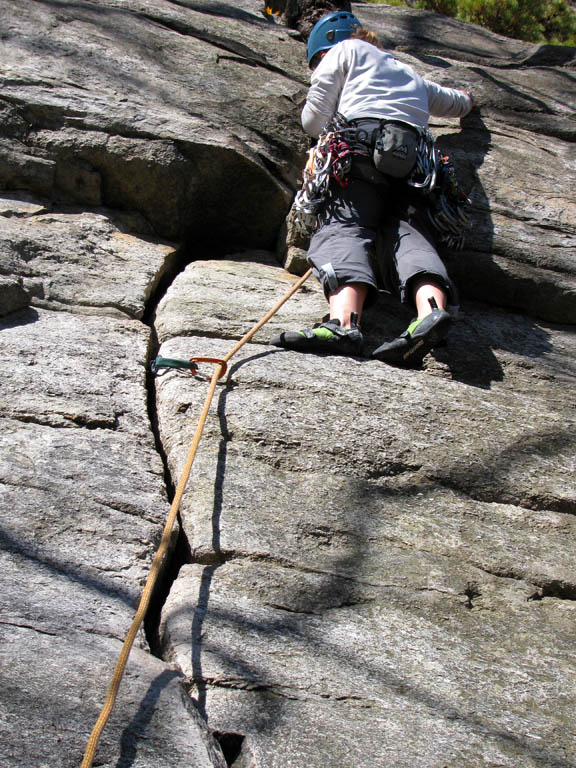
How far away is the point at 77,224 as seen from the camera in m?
3.86

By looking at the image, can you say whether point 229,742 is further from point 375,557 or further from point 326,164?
point 326,164

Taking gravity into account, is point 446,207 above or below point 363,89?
below

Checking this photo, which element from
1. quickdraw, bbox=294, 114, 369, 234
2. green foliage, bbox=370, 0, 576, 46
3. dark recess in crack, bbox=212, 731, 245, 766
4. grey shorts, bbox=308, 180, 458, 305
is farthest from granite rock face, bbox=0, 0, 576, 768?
green foliage, bbox=370, 0, 576, 46

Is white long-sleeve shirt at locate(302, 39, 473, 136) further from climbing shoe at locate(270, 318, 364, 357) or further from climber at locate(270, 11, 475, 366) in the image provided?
climbing shoe at locate(270, 318, 364, 357)

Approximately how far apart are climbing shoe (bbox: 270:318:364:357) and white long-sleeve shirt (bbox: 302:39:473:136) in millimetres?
1254

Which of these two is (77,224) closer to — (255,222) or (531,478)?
(255,222)

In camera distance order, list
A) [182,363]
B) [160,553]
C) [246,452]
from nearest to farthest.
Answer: [160,553] < [246,452] < [182,363]

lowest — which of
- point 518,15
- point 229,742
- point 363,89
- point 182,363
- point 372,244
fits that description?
point 229,742

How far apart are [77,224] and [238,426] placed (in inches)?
73.1

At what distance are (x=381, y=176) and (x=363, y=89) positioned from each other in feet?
1.82

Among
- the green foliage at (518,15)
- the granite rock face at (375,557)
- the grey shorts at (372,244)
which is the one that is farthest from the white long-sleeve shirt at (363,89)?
the green foliage at (518,15)

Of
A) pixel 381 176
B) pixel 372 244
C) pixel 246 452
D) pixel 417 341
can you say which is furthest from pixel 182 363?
pixel 381 176

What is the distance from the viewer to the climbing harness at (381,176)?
11.6 feet

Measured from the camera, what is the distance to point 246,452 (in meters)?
2.55
